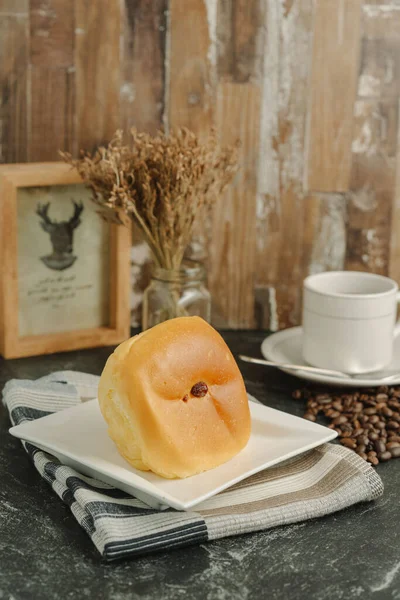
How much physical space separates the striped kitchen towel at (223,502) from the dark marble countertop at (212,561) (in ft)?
0.05

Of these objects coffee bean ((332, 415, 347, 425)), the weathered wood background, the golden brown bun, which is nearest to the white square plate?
the golden brown bun

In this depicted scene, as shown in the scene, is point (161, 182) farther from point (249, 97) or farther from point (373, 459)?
point (373, 459)

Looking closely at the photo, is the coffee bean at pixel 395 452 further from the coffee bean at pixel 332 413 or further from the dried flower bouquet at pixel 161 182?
the dried flower bouquet at pixel 161 182

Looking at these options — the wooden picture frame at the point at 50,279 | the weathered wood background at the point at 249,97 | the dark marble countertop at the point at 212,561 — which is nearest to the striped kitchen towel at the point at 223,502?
the dark marble countertop at the point at 212,561

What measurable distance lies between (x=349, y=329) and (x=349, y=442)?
0.22 m

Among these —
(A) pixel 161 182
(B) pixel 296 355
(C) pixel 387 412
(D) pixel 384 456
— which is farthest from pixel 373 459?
(A) pixel 161 182

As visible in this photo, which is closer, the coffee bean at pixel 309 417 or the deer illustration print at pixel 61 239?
the coffee bean at pixel 309 417

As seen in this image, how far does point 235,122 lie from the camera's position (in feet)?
5.08

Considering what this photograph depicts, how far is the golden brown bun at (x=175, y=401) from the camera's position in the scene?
3.19 feet

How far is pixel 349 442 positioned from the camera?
1.15 meters

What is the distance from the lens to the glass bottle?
142 cm

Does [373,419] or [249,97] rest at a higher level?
[249,97]

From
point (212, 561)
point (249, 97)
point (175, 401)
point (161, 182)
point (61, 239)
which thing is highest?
point (249, 97)

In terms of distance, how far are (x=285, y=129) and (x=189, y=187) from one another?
0.99ft
